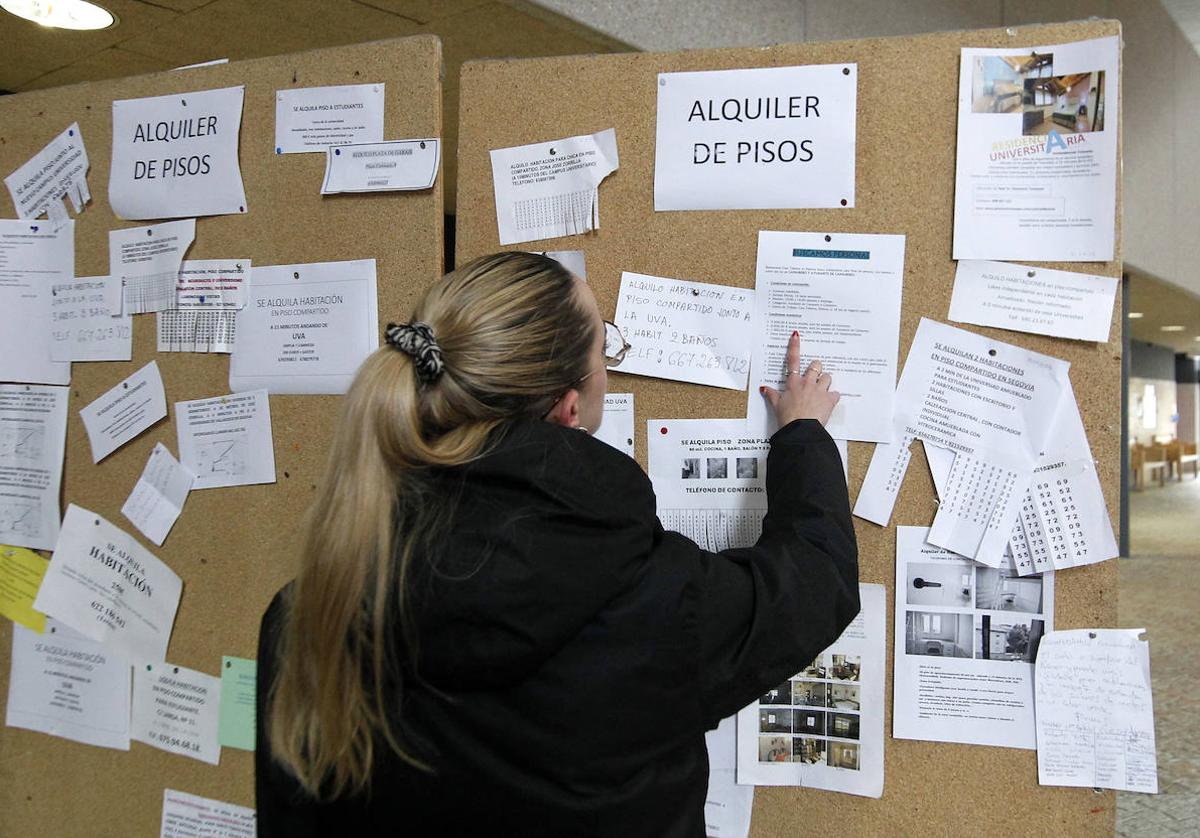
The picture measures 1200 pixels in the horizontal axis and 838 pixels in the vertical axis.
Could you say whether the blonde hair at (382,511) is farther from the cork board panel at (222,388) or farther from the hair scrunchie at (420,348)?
the cork board panel at (222,388)

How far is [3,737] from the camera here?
178cm

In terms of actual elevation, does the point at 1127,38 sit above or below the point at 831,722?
above

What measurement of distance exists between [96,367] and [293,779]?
3.60 ft

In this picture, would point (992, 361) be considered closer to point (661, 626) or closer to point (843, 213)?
point (843, 213)

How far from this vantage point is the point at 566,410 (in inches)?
41.1

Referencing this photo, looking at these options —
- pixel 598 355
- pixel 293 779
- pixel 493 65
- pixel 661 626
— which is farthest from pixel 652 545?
pixel 493 65

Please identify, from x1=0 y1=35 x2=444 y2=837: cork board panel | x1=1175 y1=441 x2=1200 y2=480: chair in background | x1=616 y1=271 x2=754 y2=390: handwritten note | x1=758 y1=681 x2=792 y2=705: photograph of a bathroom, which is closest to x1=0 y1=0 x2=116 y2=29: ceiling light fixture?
x1=0 y1=35 x2=444 y2=837: cork board panel

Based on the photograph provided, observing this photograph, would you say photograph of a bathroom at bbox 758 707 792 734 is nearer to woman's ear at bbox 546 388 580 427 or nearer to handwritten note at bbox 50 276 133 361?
woman's ear at bbox 546 388 580 427

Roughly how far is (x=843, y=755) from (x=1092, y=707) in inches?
14.2

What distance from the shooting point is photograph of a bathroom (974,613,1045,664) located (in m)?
1.29

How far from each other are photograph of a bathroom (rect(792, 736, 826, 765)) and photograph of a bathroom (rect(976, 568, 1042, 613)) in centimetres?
32

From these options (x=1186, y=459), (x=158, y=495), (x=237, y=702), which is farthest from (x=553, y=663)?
(x=1186, y=459)

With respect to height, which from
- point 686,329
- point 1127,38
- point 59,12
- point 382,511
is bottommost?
point 382,511

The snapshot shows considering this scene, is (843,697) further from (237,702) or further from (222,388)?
(222,388)
